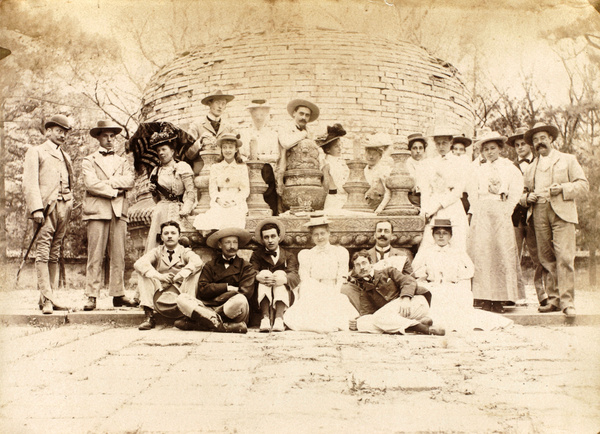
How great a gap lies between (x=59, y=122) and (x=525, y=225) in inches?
167

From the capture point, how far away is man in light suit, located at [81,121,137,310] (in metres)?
5.38

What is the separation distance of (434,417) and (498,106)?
3.45 metres

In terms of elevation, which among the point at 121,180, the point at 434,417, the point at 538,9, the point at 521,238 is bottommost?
the point at 434,417


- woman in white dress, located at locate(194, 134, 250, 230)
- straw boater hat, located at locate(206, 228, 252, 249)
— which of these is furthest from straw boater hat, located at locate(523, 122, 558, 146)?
straw boater hat, located at locate(206, 228, 252, 249)

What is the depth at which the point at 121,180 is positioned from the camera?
216 inches

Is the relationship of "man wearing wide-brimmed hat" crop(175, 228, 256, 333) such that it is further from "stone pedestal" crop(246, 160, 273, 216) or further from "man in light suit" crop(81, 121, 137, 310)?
"man in light suit" crop(81, 121, 137, 310)

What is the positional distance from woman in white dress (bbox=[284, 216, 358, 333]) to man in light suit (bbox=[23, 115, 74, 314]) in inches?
84.4

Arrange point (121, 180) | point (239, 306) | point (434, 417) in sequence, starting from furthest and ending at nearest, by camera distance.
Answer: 1. point (121, 180)
2. point (239, 306)
3. point (434, 417)

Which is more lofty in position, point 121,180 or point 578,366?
point 121,180

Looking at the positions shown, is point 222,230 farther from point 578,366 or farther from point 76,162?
point 578,366

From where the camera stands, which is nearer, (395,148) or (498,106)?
(395,148)

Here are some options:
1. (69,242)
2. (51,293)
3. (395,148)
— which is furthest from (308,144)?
(69,242)

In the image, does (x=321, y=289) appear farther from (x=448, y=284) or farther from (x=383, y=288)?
(x=448, y=284)

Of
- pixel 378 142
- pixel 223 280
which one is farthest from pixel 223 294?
pixel 378 142
